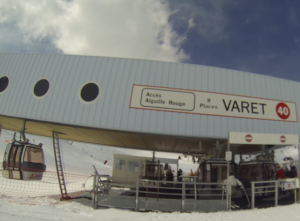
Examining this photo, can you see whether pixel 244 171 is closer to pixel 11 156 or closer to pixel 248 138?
pixel 248 138

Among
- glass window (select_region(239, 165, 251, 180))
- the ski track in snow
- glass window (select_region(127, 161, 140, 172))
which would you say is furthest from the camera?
glass window (select_region(127, 161, 140, 172))

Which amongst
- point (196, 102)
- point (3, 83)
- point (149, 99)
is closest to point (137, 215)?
point (149, 99)

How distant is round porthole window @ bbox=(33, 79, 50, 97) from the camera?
1143 centimetres

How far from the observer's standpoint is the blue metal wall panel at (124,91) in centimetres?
1059

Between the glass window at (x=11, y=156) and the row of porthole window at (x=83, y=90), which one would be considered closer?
the glass window at (x=11, y=156)

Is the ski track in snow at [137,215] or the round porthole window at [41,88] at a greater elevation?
the round porthole window at [41,88]

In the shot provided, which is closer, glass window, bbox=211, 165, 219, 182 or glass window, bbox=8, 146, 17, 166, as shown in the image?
glass window, bbox=8, 146, 17, 166

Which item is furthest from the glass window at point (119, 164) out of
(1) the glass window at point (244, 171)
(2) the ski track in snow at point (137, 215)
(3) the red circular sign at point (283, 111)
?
(3) the red circular sign at point (283, 111)

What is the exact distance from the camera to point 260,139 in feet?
32.4

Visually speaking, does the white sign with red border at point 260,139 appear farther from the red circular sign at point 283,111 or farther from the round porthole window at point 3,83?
the round porthole window at point 3,83

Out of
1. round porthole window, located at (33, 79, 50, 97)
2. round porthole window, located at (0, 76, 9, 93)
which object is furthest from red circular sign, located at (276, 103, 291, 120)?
round porthole window, located at (0, 76, 9, 93)

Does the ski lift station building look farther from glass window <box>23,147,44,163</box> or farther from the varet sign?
glass window <box>23,147,44,163</box>

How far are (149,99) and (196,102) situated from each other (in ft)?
7.75

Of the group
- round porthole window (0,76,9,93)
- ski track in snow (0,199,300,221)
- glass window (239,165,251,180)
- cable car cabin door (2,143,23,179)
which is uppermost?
round porthole window (0,76,9,93)
